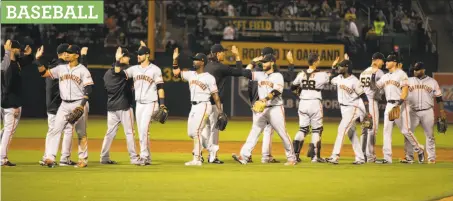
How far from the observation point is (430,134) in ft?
56.7

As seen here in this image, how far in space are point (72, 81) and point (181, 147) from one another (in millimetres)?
5918

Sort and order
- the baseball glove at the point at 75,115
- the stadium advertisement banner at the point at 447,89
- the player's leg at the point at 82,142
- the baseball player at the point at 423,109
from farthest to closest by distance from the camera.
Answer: the stadium advertisement banner at the point at 447,89
the baseball player at the point at 423,109
the player's leg at the point at 82,142
the baseball glove at the point at 75,115

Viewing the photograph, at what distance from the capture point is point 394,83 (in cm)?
1684

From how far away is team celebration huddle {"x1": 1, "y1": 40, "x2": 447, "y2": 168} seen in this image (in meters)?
15.5

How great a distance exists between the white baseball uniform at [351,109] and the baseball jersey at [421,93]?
1.24 metres

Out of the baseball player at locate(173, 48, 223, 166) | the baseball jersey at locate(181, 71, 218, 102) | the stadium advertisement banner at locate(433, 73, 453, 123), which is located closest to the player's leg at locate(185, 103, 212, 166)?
the baseball player at locate(173, 48, 223, 166)

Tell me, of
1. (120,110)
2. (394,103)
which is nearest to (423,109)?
(394,103)

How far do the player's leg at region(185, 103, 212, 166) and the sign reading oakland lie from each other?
11556mm

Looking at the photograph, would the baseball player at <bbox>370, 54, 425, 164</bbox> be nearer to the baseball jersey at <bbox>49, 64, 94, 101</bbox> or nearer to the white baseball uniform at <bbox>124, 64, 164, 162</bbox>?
the white baseball uniform at <bbox>124, 64, 164, 162</bbox>

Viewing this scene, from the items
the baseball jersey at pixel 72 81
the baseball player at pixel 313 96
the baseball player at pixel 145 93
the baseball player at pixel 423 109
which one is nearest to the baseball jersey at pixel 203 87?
the baseball player at pixel 145 93

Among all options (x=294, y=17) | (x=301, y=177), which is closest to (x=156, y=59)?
(x=294, y=17)

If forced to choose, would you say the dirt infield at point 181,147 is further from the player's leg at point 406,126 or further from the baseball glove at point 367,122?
the baseball glove at point 367,122

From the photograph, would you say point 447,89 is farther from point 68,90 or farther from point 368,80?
point 68,90

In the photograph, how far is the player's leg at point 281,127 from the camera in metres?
16.2
